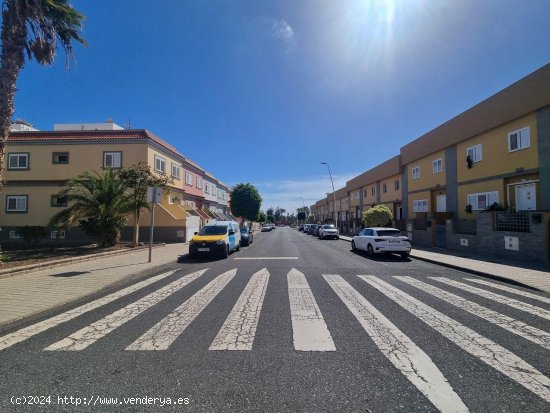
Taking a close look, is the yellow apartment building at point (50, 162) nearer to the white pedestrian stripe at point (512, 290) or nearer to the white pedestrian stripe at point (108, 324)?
the white pedestrian stripe at point (108, 324)

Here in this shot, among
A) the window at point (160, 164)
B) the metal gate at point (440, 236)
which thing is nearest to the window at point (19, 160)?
the window at point (160, 164)

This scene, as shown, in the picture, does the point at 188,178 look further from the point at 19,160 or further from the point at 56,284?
the point at 56,284

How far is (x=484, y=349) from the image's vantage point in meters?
3.91

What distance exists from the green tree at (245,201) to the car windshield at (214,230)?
33957mm

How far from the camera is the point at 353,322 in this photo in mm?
4941

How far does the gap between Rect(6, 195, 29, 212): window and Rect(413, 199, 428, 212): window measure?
116 feet

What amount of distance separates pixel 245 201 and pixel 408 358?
4705 centimetres

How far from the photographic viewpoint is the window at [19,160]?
24.1m

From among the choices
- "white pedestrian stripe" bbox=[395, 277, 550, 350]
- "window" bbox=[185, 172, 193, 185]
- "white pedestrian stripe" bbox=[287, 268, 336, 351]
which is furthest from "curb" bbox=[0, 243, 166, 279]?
"window" bbox=[185, 172, 193, 185]

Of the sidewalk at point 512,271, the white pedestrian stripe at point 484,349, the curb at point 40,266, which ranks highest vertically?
the curb at point 40,266

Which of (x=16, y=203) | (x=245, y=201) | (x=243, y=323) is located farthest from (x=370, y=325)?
(x=245, y=201)

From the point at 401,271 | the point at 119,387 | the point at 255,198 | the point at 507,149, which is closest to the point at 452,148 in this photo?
the point at 507,149

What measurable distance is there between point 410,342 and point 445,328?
1.02 m

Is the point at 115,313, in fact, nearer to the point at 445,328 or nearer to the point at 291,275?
the point at 291,275
